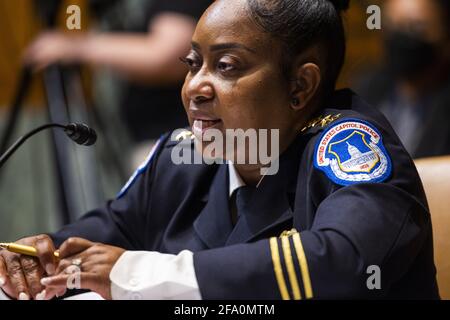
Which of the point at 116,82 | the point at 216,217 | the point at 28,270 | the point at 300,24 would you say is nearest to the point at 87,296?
the point at 28,270

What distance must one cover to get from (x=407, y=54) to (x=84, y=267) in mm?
2248

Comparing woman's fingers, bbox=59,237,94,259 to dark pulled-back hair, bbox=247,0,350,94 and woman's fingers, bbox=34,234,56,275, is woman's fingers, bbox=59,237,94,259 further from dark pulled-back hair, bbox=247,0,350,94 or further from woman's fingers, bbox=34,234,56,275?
dark pulled-back hair, bbox=247,0,350,94

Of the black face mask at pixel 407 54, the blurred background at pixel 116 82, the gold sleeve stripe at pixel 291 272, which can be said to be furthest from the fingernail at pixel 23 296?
the black face mask at pixel 407 54

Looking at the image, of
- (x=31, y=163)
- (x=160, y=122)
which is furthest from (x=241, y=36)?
(x=31, y=163)

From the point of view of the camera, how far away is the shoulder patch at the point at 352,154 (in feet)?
4.37

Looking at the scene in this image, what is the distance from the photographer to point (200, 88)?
1404 millimetres

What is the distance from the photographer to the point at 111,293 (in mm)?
1262

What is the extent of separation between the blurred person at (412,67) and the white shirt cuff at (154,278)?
1850 millimetres

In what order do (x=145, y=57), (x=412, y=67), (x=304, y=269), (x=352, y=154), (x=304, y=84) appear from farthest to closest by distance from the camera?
(x=412, y=67) → (x=145, y=57) → (x=304, y=84) → (x=352, y=154) → (x=304, y=269)

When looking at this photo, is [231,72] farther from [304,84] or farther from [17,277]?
[17,277]

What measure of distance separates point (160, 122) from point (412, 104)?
3.30ft

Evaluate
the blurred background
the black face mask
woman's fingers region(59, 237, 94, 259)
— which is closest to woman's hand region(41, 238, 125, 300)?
woman's fingers region(59, 237, 94, 259)

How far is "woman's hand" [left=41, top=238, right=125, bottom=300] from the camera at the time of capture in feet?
4.15
